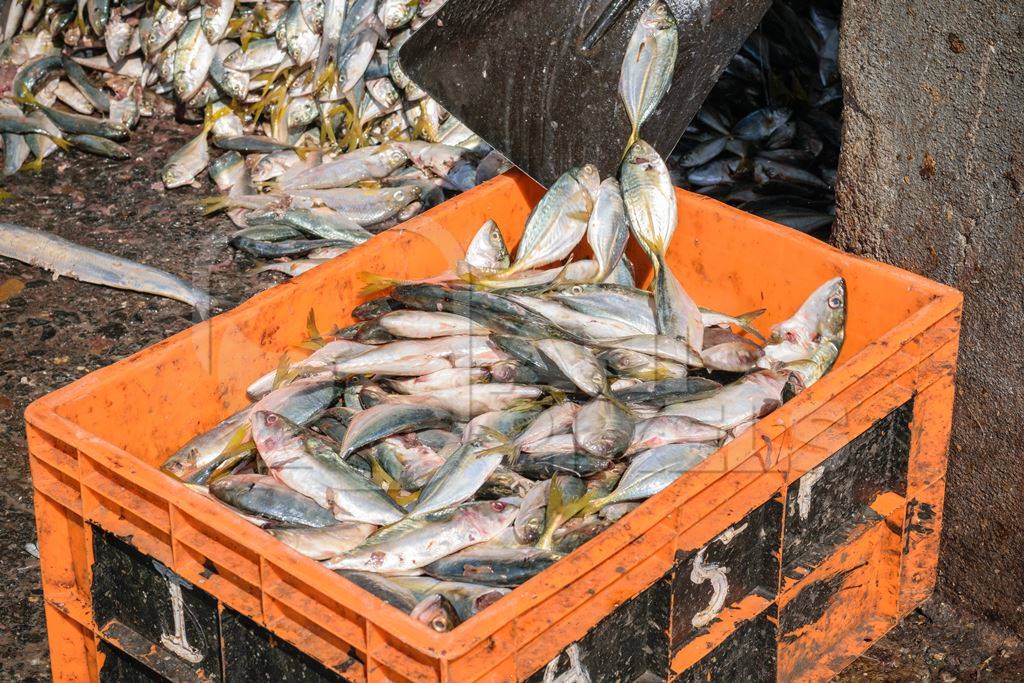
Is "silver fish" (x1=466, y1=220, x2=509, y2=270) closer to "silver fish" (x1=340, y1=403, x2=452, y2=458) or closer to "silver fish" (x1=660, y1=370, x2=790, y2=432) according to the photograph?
"silver fish" (x1=340, y1=403, x2=452, y2=458)

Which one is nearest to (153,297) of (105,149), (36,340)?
(36,340)

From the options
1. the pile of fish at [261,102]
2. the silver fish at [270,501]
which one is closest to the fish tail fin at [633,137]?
the silver fish at [270,501]

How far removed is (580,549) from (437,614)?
0.26 m

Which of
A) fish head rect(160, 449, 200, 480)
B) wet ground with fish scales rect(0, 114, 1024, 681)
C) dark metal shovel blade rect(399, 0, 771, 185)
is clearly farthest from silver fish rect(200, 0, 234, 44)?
fish head rect(160, 449, 200, 480)

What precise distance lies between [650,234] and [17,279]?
2.83m

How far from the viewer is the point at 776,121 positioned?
17.5 feet

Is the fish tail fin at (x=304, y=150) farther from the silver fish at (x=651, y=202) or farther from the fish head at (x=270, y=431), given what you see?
the fish head at (x=270, y=431)

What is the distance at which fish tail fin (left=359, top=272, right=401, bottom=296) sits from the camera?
123 inches

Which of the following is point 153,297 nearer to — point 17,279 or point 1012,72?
point 17,279

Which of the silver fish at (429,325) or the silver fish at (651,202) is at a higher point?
the silver fish at (651,202)

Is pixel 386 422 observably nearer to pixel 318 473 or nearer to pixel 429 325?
pixel 318 473

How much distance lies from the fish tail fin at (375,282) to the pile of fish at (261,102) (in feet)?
5.89

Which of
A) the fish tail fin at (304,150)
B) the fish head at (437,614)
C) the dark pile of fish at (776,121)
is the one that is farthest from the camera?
the fish tail fin at (304,150)

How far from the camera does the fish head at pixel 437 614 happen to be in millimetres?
2047
